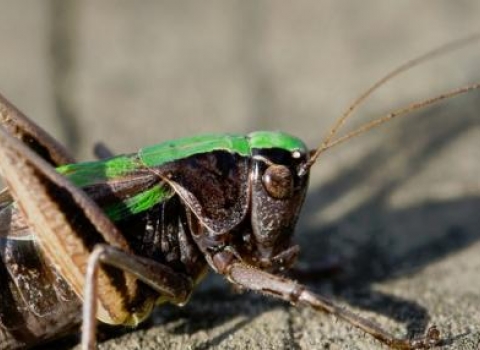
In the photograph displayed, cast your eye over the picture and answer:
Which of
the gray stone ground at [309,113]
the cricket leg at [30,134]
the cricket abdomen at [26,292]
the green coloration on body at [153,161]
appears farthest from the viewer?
the gray stone ground at [309,113]

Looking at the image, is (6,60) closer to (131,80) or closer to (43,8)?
(43,8)

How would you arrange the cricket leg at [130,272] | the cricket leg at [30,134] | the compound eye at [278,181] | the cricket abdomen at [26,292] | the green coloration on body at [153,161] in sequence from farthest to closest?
the cricket leg at [30,134]
the compound eye at [278,181]
the green coloration on body at [153,161]
the cricket abdomen at [26,292]
the cricket leg at [130,272]

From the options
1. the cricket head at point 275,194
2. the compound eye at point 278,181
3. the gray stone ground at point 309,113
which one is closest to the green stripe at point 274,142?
the cricket head at point 275,194

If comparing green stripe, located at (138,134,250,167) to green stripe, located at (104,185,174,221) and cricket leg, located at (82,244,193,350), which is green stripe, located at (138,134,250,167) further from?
cricket leg, located at (82,244,193,350)

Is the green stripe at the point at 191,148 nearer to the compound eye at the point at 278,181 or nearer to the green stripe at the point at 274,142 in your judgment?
the green stripe at the point at 274,142

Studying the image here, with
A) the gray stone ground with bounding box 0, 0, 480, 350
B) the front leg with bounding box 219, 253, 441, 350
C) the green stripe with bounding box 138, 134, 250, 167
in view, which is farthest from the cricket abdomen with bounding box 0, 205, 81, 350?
the front leg with bounding box 219, 253, 441, 350

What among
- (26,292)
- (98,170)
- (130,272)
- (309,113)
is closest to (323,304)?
(130,272)

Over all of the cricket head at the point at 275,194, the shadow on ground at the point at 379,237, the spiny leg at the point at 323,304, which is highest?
the cricket head at the point at 275,194

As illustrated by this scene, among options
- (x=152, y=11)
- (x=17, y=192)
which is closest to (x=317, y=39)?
(x=152, y=11)
